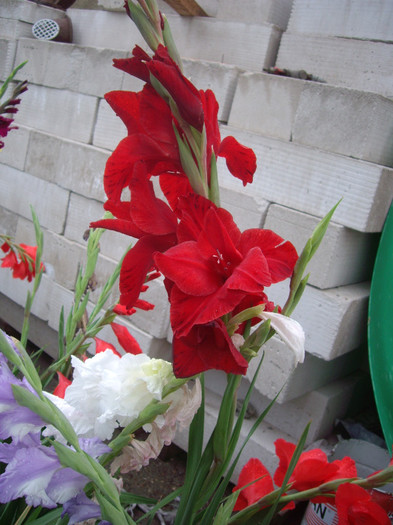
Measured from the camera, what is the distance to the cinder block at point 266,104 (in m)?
1.38

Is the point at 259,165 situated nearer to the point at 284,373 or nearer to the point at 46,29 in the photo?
the point at 284,373

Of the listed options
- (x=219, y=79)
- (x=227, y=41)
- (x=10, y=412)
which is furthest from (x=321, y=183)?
(x=10, y=412)

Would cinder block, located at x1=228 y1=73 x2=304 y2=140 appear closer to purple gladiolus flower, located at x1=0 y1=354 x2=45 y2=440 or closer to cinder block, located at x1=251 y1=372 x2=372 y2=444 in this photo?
cinder block, located at x1=251 y1=372 x2=372 y2=444

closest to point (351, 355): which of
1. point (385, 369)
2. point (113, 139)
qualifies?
point (385, 369)

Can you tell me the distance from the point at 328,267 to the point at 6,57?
1779mm

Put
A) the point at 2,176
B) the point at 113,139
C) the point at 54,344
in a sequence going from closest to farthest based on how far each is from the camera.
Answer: the point at 113,139 → the point at 54,344 → the point at 2,176

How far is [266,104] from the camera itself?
4.69 feet

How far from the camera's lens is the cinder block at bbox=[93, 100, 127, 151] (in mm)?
1811

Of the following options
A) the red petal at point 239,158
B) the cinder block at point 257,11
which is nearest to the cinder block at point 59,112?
the cinder block at point 257,11

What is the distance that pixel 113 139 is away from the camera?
Answer: 6.01 feet

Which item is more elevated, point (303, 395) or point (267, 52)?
point (267, 52)

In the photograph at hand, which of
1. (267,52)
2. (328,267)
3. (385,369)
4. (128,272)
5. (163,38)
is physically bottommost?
(385,369)

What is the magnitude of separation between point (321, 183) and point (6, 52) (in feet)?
5.45

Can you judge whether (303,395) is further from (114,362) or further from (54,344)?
(114,362)
